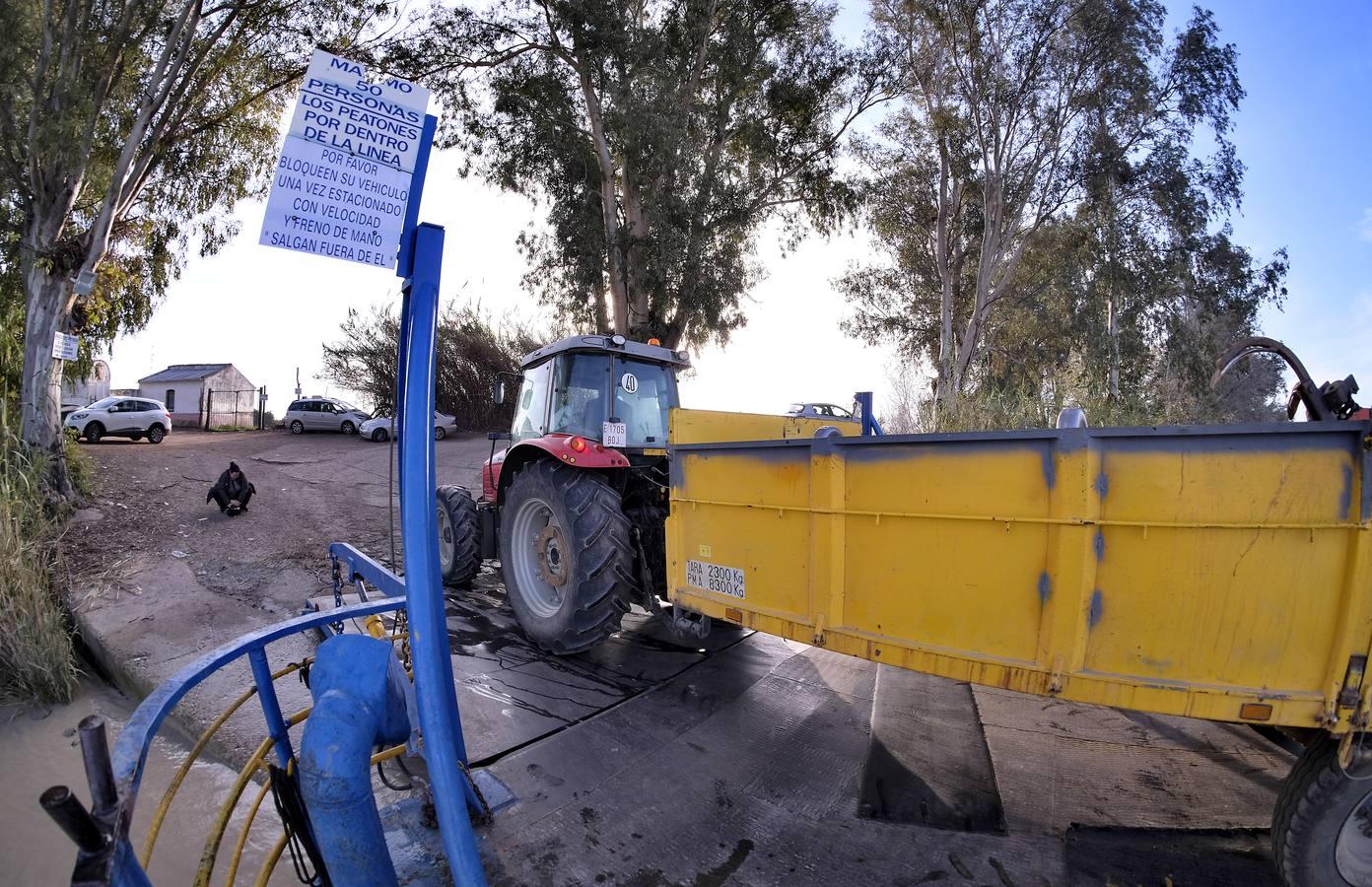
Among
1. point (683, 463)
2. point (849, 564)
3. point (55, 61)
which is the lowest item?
point (849, 564)

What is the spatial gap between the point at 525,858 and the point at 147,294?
46.7ft

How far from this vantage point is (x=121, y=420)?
64.6 ft

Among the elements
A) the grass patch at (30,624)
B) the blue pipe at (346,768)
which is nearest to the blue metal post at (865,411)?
the blue pipe at (346,768)

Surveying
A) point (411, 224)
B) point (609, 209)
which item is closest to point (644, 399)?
point (411, 224)

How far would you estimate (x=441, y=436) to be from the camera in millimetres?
23125

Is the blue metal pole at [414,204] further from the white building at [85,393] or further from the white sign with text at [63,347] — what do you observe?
the white building at [85,393]

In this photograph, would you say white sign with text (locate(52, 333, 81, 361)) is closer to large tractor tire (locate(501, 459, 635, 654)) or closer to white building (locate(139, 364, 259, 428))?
large tractor tire (locate(501, 459, 635, 654))

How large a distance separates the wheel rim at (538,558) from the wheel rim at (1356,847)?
3.72 m

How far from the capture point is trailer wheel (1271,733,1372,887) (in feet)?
6.91

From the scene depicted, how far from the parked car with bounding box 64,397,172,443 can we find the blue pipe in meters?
22.8

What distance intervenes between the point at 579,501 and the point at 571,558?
1.17 feet

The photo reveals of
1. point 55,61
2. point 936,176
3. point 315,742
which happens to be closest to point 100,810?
point 315,742

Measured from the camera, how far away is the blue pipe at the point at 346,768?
5.56 feet

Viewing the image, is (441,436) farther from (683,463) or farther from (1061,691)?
(1061,691)
